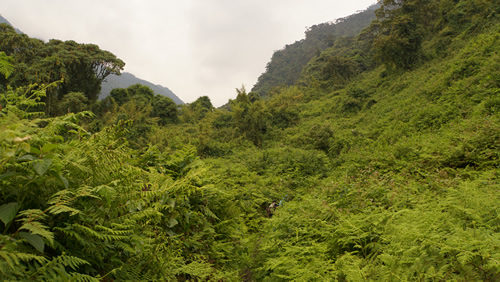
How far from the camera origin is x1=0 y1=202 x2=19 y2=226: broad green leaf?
1.18 meters

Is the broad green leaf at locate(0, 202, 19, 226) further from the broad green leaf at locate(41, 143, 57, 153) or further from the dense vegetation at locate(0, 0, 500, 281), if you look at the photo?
the broad green leaf at locate(41, 143, 57, 153)

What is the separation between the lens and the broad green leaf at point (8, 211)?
46.3 inches

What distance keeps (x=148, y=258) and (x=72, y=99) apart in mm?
18692

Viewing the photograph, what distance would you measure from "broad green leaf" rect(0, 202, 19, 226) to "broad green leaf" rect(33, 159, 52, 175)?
0.68ft

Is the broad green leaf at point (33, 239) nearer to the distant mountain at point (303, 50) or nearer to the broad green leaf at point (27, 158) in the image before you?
the broad green leaf at point (27, 158)

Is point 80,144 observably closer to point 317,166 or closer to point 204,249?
point 204,249

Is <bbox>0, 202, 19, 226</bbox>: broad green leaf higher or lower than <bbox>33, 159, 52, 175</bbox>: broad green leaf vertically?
lower

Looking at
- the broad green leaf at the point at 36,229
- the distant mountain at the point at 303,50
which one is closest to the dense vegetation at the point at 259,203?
the broad green leaf at the point at 36,229

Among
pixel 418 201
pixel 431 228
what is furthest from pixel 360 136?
pixel 431 228

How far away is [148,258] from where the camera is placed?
200 centimetres

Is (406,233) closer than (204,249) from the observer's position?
Yes

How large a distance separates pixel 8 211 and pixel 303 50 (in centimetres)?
7501

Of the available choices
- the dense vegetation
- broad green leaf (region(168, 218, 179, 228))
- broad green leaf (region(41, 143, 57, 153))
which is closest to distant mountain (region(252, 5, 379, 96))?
the dense vegetation

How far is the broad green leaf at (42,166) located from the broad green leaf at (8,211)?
8.2 inches
